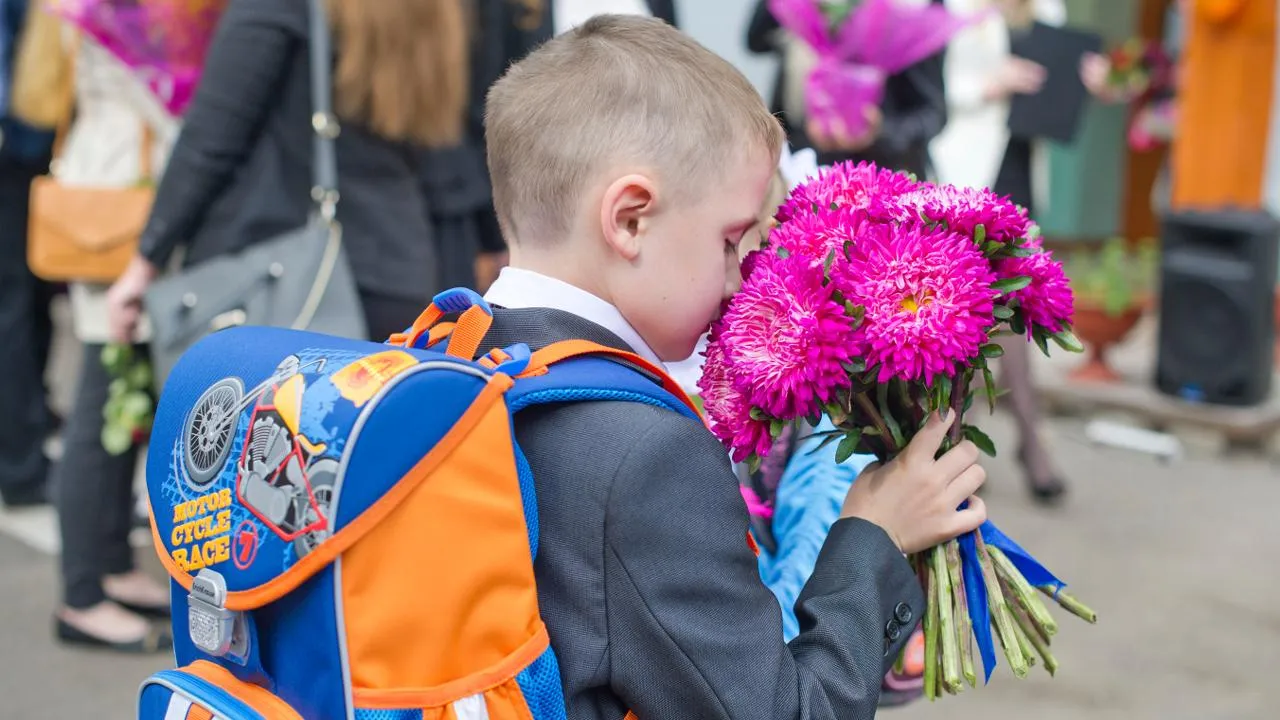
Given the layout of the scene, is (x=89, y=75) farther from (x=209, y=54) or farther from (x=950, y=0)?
(x=950, y=0)

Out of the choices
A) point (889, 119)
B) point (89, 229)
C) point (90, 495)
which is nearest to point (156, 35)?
point (89, 229)

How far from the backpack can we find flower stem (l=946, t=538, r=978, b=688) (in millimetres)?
448

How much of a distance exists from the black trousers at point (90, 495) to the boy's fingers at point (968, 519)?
8.18ft

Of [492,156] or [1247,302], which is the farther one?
[1247,302]

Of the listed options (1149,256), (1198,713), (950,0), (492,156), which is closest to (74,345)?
(950,0)

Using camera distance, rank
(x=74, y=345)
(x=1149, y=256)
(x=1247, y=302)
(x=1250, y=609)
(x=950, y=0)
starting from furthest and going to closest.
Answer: (x=74, y=345) < (x=1149, y=256) < (x=1247, y=302) < (x=950, y=0) < (x=1250, y=609)

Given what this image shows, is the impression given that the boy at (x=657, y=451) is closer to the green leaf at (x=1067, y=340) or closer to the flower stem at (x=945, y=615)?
the flower stem at (x=945, y=615)

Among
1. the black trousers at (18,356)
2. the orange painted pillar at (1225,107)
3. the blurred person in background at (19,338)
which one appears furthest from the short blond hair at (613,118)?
the orange painted pillar at (1225,107)

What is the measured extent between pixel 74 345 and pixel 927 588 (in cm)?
741

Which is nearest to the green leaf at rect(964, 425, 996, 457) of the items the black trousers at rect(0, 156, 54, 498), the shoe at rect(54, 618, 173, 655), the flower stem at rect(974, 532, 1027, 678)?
the flower stem at rect(974, 532, 1027, 678)

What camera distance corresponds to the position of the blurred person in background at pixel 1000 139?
4.82 metres

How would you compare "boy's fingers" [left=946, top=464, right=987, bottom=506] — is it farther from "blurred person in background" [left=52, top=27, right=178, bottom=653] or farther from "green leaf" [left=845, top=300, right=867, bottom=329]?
"blurred person in background" [left=52, top=27, right=178, bottom=653]

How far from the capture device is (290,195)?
2.94m

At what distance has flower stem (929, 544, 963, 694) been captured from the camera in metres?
1.50
